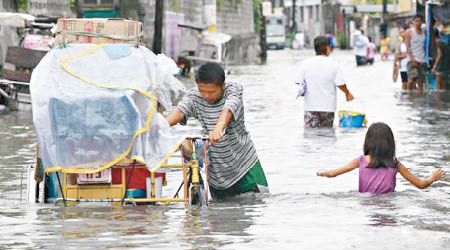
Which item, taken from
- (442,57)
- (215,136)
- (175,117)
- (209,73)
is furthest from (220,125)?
(442,57)

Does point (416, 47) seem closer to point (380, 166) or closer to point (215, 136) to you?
point (380, 166)

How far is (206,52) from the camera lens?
48469 mm

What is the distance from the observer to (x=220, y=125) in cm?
962

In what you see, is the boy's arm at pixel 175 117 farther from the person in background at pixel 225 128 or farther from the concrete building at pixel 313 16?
the concrete building at pixel 313 16

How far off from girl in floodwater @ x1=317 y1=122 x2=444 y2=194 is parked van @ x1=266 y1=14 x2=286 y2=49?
333 ft

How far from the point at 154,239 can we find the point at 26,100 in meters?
15.8

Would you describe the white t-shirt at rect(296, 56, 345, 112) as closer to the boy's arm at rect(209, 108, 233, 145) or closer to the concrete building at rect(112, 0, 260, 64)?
the boy's arm at rect(209, 108, 233, 145)

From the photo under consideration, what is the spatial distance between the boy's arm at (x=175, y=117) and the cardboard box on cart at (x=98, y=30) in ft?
2.45

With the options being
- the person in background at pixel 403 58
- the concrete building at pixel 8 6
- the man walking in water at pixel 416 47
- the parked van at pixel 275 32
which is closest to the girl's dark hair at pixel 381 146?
the man walking in water at pixel 416 47

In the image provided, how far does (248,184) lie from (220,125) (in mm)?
897

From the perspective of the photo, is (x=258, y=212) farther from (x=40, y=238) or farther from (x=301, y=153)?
(x=301, y=153)

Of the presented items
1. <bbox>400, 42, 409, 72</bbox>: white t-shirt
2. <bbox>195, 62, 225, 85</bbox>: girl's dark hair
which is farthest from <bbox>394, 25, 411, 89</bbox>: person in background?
<bbox>195, 62, 225, 85</bbox>: girl's dark hair

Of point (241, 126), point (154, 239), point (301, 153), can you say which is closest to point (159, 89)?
point (241, 126)

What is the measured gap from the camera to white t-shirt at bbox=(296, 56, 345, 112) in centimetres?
1694
